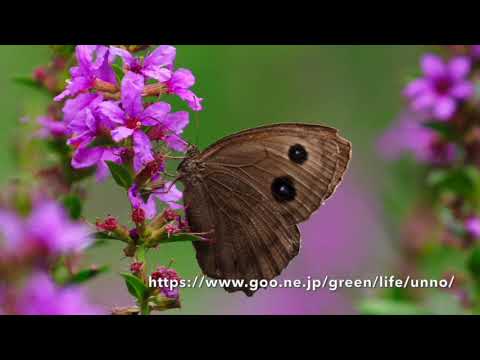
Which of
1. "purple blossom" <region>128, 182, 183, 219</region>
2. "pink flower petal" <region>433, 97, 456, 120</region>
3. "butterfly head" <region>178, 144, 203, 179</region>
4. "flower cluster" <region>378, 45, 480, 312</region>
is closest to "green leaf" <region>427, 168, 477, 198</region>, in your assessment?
"flower cluster" <region>378, 45, 480, 312</region>

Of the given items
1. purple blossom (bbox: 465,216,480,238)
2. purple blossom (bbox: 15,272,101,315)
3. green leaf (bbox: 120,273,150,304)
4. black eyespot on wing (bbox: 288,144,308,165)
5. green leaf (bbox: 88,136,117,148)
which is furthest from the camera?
purple blossom (bbox: 465,216,480,238)

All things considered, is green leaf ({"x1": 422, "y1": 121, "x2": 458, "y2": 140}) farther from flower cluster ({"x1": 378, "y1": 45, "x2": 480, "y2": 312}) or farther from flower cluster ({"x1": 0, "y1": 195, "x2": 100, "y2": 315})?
flower cluster ({"x1": 0, "y1": 195, "x2": 100, "y2": 315})

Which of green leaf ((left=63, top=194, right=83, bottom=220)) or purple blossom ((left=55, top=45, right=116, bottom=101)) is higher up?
purple blossom ((left=55, top=45, right=116, bottom=101))

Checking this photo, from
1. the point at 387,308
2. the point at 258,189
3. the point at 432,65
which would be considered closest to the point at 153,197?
the point at 258,189

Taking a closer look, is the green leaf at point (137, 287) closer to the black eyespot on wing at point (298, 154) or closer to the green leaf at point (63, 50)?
the black eyespot on wing at point (298, 154)

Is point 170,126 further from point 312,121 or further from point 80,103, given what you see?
point 312,121
